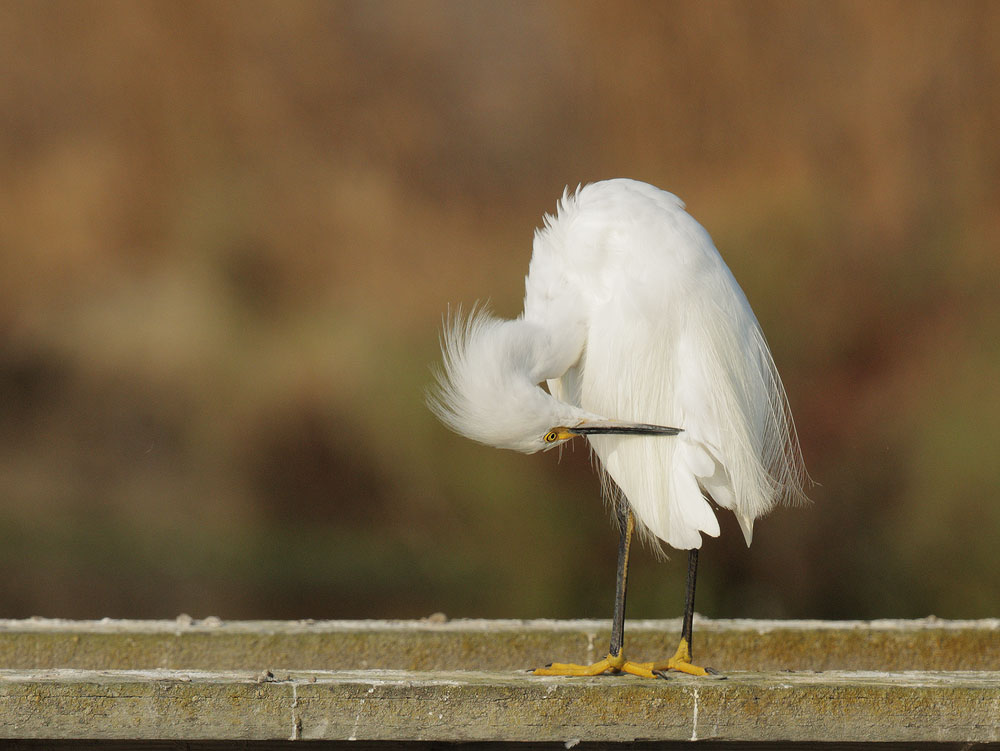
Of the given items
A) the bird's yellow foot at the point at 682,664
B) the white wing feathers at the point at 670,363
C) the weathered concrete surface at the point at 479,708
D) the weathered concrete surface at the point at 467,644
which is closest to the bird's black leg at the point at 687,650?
the bird's yellow foot at the point at 682,664

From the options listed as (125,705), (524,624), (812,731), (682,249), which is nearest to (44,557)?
(524,624)

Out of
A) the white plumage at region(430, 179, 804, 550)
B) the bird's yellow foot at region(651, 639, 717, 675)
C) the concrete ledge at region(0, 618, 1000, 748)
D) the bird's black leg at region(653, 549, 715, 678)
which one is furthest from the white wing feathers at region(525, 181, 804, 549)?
the concrete ledge at region(0, 618, 1000, 748)

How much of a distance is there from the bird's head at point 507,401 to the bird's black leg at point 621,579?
27 centimetres

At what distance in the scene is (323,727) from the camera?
174 centimetres

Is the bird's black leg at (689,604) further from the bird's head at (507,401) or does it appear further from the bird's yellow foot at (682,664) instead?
the bird's head at (507,401)

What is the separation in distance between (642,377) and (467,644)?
0.88 meters

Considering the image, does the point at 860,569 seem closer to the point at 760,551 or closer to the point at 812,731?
the point at 760,551

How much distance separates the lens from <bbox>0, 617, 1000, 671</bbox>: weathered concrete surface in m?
2.69

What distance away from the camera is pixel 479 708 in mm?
1776

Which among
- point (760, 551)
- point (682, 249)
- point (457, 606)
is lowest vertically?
point (457, 606)

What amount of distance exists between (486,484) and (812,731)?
86.2 inches

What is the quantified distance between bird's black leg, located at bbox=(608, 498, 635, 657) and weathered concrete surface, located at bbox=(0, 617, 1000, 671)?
0.47 meters

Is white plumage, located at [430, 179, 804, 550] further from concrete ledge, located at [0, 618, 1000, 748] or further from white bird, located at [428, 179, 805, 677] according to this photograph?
concrete ledge, located at [0, 618, 1000, 748]

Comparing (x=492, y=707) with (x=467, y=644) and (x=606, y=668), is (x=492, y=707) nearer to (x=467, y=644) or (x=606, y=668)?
(x=606, y=668)
